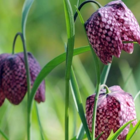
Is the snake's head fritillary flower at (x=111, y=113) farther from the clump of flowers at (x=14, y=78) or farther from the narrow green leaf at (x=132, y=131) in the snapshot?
the clump of flowers at (x=14, y=78)

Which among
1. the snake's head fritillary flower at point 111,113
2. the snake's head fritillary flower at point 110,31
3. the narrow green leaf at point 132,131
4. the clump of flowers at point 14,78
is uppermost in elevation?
the snake's head fritillary flower at point 110,31

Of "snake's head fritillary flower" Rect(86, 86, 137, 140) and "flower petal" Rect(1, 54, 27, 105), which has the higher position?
"flower petal" Rect(1, 54, 27, 105)

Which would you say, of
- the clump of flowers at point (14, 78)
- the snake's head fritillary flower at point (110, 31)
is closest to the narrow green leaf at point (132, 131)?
the snake's head fritillary flower at point (110, 31)

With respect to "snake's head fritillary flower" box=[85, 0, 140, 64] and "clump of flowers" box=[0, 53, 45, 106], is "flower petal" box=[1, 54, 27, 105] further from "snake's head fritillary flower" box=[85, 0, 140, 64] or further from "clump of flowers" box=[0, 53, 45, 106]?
"snake's head fritillary flower" box=[85, 0, 140, 64]

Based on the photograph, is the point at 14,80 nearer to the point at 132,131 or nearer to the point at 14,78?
the point at 14,78

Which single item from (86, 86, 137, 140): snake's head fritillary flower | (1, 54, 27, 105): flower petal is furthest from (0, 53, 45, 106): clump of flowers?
(86, 86, 137, 140): snake's head fritillary flower
